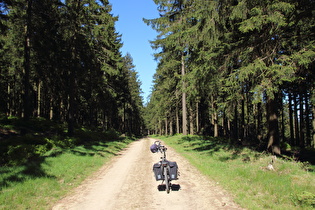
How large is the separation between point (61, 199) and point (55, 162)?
13.2ft

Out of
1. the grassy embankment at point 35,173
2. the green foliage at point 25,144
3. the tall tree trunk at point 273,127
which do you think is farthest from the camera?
the tall tree trunk at point 273,127

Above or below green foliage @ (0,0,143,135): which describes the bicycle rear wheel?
below

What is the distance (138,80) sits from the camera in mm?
50406

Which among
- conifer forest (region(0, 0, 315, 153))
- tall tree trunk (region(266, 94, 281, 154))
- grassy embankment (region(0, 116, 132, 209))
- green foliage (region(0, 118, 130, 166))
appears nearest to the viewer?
grassy embankment (region(0, 116, 132, 209))

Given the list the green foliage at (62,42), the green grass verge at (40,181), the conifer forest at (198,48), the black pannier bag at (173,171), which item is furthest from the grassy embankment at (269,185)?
the green foliage at (62,42)

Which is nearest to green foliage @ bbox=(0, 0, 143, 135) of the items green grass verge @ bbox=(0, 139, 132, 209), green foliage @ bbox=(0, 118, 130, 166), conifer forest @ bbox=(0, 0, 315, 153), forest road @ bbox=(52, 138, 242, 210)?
conifer forest @ bbox=(0, 0, 315, 153)

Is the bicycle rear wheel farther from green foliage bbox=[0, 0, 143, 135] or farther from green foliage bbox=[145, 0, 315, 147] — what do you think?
green foliage bbox=[0, 0, 143, 135]

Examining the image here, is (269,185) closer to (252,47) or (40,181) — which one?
(252,47)

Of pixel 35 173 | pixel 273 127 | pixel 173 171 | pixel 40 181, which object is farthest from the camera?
pixel 273 127

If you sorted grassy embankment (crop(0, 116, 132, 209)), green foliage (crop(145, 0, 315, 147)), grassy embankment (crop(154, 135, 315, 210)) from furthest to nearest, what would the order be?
1. green foliage (crop(145, 0, 315, 147))
2. grassy embankment (crop(0, 116, 132, 209))
3. grassy embankment (crop(154, 135, 315, 210))

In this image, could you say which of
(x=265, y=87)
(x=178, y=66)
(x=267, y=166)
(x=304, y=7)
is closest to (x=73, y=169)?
(x=267, y=166)

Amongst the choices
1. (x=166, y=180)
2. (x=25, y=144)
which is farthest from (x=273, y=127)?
(x=25, y=144)

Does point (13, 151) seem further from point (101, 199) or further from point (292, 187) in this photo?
point (292, 187)

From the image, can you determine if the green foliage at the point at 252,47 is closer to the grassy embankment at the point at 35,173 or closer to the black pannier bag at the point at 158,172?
the black pannier bag at the point at 158,172
